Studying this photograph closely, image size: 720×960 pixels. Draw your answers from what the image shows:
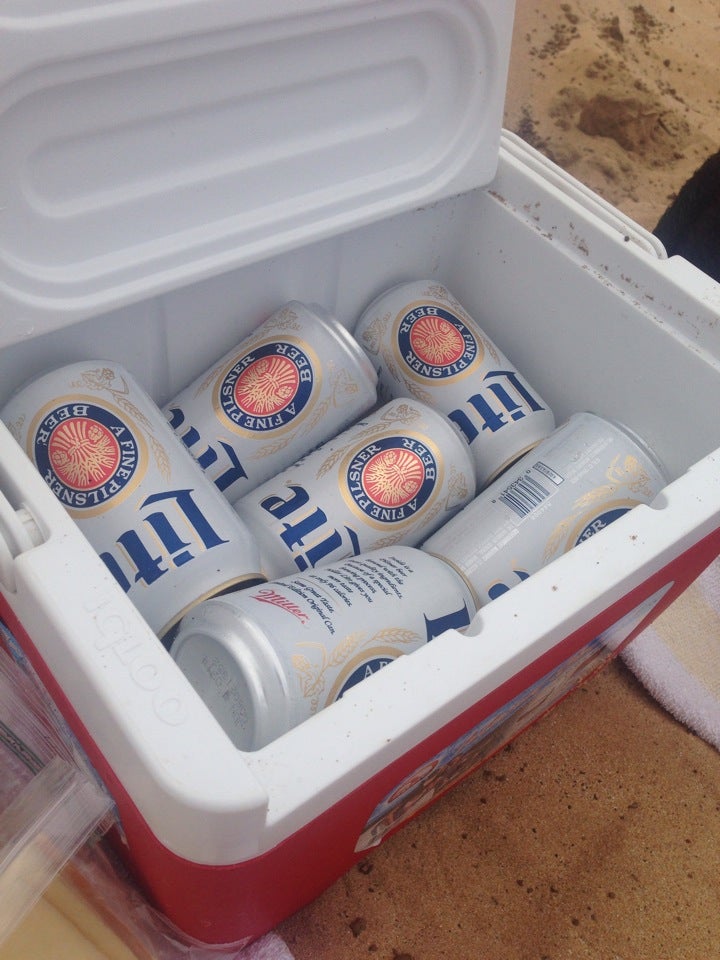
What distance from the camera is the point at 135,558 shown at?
0.66m

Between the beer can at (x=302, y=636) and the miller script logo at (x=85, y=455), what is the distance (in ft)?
0.44

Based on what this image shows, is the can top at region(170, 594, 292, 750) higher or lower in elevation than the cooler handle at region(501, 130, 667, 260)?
lower

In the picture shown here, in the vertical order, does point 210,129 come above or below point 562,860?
above

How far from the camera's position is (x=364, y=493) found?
78 centimetres

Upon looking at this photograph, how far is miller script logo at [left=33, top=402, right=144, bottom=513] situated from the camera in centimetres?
68

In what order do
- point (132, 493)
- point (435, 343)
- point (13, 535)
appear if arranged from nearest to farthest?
point (13, 535)
point (132, 493)
point (435, 343)

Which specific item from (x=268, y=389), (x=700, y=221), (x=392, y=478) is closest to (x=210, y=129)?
(x=268, y=389)

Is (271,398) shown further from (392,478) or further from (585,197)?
(585,197)

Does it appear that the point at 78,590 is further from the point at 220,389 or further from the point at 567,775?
the point at 567,775

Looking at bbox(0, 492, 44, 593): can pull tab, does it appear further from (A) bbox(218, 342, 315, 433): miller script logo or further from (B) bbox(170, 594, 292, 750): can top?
(A) bbox(218, 342, 315, 433): miller script logo

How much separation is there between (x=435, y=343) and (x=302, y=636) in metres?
0.41

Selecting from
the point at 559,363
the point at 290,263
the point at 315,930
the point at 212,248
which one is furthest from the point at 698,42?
the point at 315,930

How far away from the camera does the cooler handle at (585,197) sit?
845 millimetres

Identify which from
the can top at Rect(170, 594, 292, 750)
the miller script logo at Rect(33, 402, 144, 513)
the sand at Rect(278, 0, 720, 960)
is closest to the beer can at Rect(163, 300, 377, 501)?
the miller script logo at Rect(33, 402, 144, 513)
